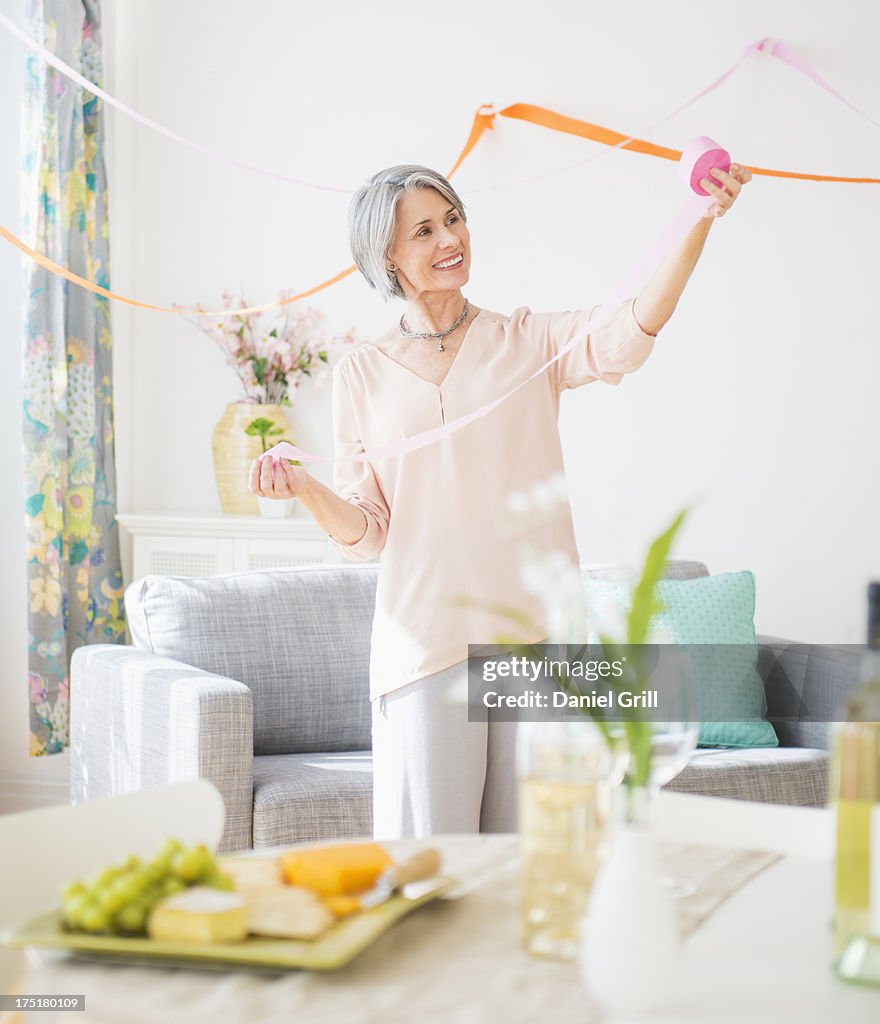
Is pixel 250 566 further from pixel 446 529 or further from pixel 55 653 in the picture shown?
pixel 446 529

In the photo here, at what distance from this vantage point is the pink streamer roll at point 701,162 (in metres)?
1.66

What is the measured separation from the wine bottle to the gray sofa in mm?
1647

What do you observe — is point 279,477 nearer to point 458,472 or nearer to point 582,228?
point 458,472

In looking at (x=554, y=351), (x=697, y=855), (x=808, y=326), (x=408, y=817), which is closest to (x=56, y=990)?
(x=697, y=855)

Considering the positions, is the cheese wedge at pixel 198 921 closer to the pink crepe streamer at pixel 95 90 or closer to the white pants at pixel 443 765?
the white pants at pixel 443 765

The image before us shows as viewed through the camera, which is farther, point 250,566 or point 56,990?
point 250,566

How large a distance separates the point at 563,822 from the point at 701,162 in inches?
40.9

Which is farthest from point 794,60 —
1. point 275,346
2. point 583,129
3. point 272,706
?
point 272,706

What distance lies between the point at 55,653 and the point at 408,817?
2.17 meters

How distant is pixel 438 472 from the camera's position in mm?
1938

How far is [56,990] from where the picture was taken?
0.87m

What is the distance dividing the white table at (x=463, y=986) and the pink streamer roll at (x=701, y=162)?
101 centimetres

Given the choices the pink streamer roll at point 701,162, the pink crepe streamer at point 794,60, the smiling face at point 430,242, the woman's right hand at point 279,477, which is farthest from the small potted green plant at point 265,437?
the pink streamer roll at point 701,162

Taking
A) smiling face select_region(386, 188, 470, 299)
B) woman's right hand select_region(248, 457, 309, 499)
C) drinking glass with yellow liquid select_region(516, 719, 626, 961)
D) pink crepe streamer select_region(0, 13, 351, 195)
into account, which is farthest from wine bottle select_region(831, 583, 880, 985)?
pink crepe streamer select_region(0, 13, 351, 195)
